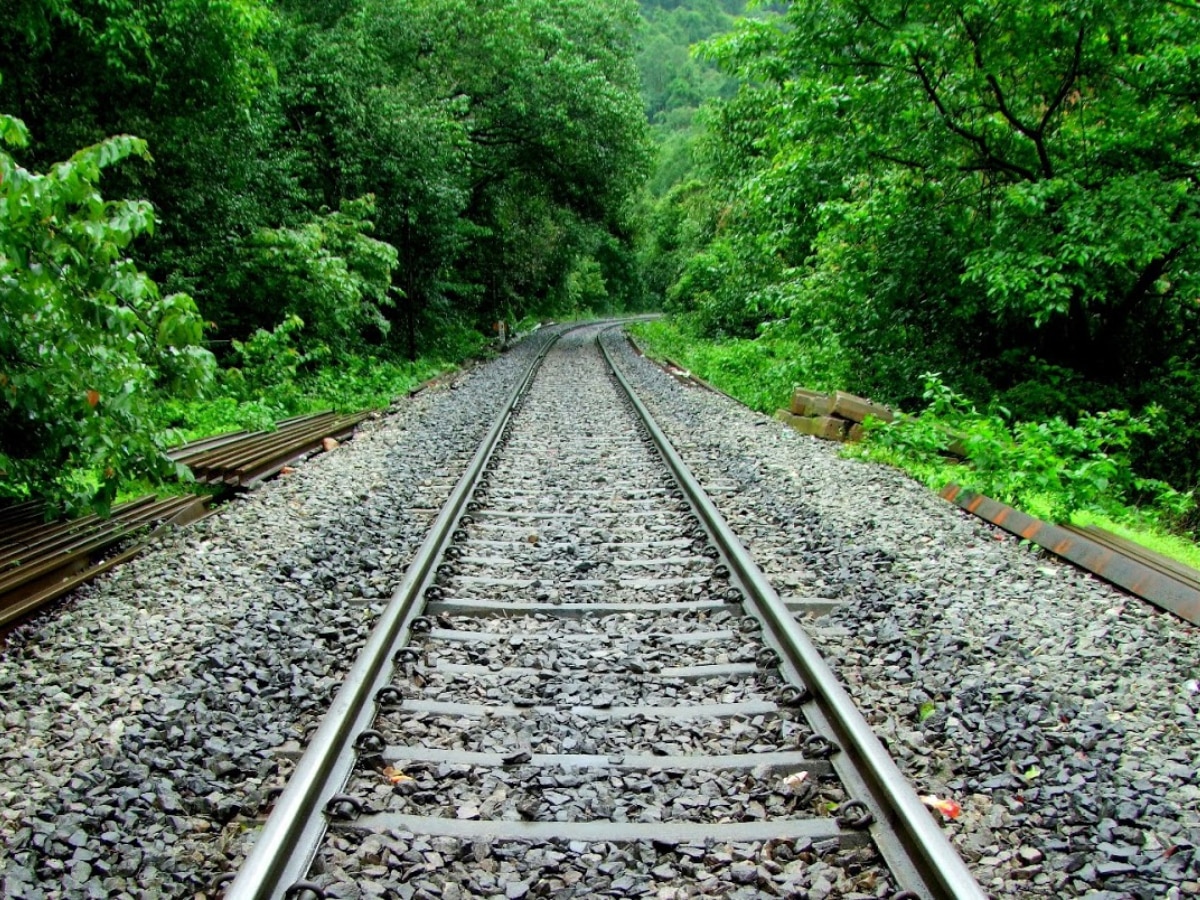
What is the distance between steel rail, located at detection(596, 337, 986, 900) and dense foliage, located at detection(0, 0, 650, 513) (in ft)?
10.4

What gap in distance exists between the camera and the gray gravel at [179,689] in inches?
95.1

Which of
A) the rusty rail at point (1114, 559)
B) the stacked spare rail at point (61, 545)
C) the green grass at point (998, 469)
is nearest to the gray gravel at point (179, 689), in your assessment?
the stacked spare rail at point (61, 545)

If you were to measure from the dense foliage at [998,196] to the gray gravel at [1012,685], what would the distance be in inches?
163

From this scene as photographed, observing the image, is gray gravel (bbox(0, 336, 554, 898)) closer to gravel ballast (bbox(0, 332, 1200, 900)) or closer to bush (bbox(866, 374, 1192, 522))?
gravel ballast (bbox(0, 332, 1200, 900))

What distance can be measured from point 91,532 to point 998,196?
9.79 meters

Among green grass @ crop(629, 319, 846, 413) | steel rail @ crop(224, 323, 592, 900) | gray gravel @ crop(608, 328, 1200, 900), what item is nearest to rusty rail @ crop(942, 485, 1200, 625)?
gray gravel @ crop(608, 328, 1200, 900)

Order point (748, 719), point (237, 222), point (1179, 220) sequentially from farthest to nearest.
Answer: point (237, 222)
point (1179, 220)
point (748, 719)

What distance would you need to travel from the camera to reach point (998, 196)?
9570mm

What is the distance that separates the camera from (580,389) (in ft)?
47.2

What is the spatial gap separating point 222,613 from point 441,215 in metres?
16.6

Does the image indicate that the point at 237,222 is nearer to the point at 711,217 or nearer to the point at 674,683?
the point at 674,683

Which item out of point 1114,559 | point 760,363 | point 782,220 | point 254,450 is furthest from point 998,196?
point 254,450

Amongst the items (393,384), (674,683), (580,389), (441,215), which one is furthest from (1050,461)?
(441,215)

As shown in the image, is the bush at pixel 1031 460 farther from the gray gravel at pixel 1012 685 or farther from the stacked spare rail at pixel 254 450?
the stacked spare rail at pixel 254 450
